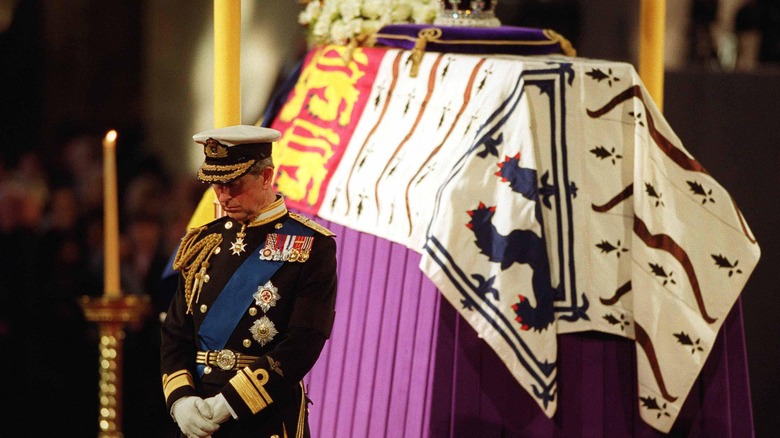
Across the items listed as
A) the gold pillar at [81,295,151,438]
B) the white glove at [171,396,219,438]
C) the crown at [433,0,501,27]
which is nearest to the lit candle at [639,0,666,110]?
the crown at [433,0,501,27]

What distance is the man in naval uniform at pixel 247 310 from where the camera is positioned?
12.0ft

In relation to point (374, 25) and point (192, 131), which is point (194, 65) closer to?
point (192, 131)

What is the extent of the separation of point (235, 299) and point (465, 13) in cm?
190

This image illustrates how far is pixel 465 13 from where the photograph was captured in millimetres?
5281

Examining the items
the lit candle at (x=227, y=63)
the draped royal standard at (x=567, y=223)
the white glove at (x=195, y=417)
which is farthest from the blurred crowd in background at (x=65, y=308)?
the white glove at (x=195, y=417)

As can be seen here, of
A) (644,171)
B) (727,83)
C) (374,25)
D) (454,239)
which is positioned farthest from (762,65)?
(454,239)

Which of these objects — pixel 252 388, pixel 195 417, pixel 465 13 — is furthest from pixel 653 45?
pixel 195 417

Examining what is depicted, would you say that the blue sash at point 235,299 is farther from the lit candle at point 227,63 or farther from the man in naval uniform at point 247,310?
the lit candle at point 227,63

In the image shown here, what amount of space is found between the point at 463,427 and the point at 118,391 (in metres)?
1.09

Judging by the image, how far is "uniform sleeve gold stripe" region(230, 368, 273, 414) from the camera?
3.63m

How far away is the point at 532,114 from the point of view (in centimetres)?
441

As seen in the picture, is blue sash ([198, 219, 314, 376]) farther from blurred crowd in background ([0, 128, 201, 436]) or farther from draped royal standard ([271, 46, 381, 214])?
blurred crowd in background ([0, 128, 201, 436])

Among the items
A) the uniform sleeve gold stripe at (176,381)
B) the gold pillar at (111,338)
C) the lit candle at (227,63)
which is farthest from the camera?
the lit candle at (227,63)

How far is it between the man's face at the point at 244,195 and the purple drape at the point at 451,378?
29.5 inches
